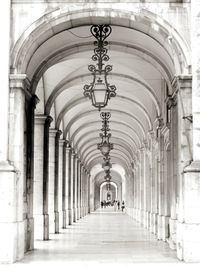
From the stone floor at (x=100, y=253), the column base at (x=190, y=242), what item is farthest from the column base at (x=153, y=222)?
the column base at (x=190, y=242)

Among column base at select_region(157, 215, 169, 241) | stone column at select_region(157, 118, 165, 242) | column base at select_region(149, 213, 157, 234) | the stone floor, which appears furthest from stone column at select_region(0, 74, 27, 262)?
column base at select_region(149, 213, 157, 234)

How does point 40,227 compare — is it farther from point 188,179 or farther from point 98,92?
point 188,179

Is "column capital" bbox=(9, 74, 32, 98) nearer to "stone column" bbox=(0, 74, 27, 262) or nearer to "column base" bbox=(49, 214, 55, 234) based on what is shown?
"stone column" bbox=(0, 74, 27, 262)

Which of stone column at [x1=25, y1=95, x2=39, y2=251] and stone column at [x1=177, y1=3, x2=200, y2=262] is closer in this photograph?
stone column at [x1=177, y1=3, x2=200, y2=262]

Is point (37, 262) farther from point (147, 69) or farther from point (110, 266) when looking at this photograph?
point (147, 69)

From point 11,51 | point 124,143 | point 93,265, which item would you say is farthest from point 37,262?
point 124,143

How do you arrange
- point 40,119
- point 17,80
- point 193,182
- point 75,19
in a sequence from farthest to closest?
point 40,119 → point 75,19 → point 17,80 → point 193,182

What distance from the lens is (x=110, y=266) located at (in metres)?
12.6

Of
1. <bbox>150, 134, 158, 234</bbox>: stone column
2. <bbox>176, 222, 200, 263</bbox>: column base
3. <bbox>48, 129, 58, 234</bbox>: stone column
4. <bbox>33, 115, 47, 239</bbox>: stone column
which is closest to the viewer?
<bbox>176, 222, 200, 263</bbox>: column base

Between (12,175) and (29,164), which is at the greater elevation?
(29,164)

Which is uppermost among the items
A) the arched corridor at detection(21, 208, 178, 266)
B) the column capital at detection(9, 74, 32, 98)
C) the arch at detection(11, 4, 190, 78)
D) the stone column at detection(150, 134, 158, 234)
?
the arch at detection(11, 4, 190, 78)

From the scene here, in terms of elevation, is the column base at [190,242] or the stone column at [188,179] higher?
the stone column at [188,179]

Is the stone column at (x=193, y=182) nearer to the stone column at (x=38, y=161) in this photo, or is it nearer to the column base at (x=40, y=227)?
the column base at (x=40, y=227)

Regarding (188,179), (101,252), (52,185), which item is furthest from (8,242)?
(52,185)
